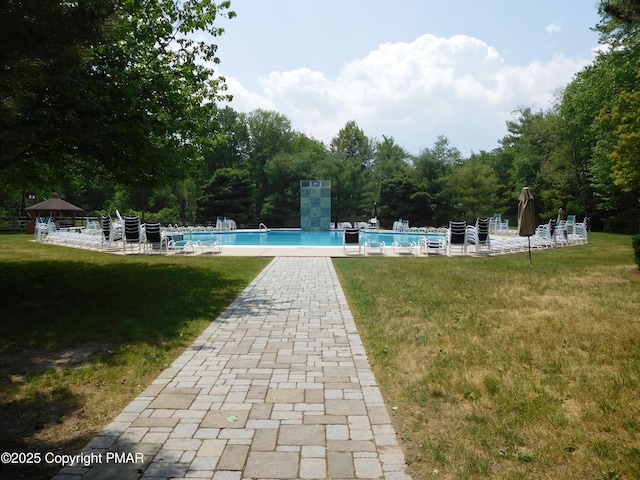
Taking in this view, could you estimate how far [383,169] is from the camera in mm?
48656

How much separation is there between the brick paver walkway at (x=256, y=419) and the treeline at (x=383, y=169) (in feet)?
15.6

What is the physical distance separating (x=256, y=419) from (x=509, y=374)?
8.23 feet

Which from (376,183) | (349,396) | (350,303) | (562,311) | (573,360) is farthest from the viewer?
(376,183)

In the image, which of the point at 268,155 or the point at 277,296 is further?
the point at 268,155

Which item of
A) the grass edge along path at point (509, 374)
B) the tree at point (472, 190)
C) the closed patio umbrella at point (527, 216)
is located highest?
the tree at point (472, 190)

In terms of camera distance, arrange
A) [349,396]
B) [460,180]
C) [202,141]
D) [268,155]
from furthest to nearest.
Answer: [268,155] < [460,180] < [202,141] < [349,396]

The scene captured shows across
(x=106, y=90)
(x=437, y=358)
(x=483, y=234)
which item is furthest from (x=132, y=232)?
(x=437, y=358)

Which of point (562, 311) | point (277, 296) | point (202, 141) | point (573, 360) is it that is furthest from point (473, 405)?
point (202, 141)

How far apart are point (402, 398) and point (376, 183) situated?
43.2 m

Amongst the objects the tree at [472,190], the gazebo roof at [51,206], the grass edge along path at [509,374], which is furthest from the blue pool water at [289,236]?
the grass edge along path at [509,374]

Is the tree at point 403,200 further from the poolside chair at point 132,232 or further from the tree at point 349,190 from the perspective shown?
the poolside chair at point 132,232

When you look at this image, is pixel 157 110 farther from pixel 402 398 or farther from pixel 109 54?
pixel 402 398

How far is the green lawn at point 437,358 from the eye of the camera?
3.00 metres

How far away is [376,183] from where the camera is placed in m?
46.1
